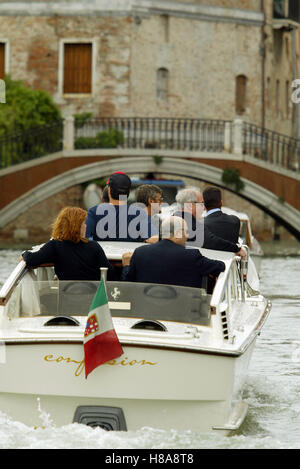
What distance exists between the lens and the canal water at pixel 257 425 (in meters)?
6.58

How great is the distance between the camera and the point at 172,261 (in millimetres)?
7324

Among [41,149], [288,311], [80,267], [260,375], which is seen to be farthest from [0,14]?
[80,267]

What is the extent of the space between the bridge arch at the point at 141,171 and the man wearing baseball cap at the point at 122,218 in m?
19.0

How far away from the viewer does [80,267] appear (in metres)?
7.48

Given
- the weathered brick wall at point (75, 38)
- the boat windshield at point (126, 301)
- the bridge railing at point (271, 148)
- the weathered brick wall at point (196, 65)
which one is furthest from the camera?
the weathered brick wall at point (196, 65)

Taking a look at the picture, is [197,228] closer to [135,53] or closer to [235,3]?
[135,53]

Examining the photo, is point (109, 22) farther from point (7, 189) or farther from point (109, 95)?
point (7, 189)

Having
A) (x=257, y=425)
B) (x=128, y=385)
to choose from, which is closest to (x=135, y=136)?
(x=257, y=425)

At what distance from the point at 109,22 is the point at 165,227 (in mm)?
25568

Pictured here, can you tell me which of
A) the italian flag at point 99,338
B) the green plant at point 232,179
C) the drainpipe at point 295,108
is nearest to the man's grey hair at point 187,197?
the italian flag at point 99,338

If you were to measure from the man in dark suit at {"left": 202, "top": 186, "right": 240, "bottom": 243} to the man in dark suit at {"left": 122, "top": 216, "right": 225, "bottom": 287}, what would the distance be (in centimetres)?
247

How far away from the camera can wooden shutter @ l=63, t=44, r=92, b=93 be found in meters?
32.3

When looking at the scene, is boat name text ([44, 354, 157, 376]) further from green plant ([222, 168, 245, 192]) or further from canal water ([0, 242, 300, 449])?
green plant ([222, 168, 245, 192])

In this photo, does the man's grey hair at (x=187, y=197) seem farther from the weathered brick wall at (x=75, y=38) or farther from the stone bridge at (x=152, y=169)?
the weathered brick wall at (x=75, y=38)
